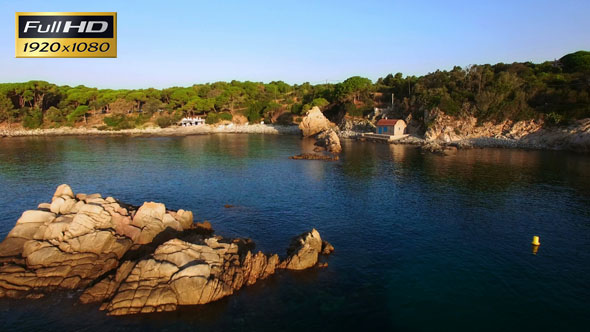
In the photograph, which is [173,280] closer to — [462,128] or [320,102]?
[462,128]

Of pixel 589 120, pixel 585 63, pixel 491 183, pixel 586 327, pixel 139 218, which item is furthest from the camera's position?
pixel 585 63

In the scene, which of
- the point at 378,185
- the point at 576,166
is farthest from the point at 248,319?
the point at 576,166

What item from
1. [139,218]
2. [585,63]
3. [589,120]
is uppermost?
[585,63]

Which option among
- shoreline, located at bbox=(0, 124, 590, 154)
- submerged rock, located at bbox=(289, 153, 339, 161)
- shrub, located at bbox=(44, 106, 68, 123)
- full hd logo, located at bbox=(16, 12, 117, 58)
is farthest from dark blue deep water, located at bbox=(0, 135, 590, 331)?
shrub, located at bbox=(44, 106, 68, 123)

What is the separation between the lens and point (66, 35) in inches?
1533

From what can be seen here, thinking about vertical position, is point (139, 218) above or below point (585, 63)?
below

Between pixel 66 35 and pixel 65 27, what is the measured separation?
33.0 inches

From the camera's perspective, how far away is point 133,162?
70.8 m

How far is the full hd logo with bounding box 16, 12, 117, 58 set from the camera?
3766 cm

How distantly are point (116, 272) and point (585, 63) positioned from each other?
→ 13113 centimetres

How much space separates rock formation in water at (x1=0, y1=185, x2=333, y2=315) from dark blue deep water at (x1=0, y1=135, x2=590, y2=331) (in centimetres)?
107

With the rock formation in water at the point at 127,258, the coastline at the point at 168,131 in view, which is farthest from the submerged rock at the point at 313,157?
the coastline at the point at 168,131

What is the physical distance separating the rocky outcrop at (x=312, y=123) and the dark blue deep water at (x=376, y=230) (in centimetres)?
4624

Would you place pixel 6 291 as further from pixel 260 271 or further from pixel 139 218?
pixel 260 271
